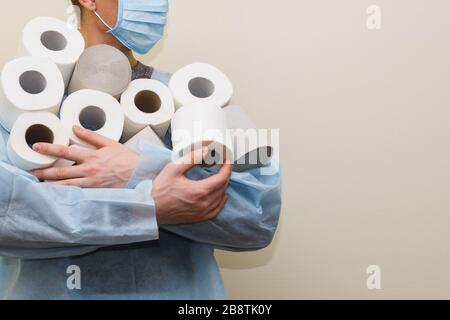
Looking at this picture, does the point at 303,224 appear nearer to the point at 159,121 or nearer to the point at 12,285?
the point at 159,121

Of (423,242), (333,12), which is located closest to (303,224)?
(423,242)

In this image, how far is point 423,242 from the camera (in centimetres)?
166

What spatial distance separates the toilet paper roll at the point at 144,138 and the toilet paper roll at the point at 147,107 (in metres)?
0.02

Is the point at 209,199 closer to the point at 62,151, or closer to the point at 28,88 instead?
the point at 62,151

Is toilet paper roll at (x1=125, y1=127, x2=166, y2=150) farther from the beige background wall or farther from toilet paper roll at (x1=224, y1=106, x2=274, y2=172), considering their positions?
the beige background wall

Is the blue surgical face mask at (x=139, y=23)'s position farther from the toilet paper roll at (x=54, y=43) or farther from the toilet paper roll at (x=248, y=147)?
the toilet paper roll at (x=248, y=147)

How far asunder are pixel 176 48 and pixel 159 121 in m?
0.51

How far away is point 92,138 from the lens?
1153 millimetres

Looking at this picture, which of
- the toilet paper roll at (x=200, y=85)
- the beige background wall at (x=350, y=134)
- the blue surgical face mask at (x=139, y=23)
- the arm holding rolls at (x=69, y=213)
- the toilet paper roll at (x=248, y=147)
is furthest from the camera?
the beige background wall at (x=350, y=134)

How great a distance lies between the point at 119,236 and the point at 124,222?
0.03 meters

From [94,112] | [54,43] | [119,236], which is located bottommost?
[119,236]

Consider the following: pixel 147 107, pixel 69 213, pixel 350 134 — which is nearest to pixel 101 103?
pixel 147 107

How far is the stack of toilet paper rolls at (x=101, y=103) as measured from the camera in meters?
1.13

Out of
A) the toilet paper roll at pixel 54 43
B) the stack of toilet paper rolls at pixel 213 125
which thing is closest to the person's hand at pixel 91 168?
the stack of toilet paper rolls at pixel 213 125
